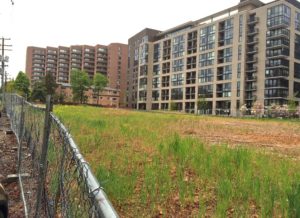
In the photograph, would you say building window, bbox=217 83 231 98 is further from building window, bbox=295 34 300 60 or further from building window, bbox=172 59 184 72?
building window, bbox=172 59 184 72

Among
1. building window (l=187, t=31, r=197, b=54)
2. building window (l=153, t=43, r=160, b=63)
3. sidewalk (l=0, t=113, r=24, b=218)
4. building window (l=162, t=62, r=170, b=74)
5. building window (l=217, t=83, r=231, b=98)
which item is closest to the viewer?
sidewalk (l=0, t=113, r=24, b=218)

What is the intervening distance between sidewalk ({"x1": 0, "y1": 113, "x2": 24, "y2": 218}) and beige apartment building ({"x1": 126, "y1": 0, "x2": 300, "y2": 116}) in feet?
220

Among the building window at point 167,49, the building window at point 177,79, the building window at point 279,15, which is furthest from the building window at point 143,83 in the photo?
the building window at point 279,15

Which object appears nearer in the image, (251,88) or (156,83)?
(251,88)

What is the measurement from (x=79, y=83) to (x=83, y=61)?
59606 mm

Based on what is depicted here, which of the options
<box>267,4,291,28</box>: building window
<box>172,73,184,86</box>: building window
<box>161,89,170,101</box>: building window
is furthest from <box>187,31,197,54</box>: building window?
<box>267,4,291,28</box>: building window

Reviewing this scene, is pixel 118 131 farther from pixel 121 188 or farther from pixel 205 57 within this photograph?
pixel 205 57

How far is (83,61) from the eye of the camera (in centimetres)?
15638

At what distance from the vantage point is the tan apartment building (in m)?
149

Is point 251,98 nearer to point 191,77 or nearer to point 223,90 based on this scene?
point 223,90

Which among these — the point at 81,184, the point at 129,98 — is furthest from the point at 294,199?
the point at 129,98

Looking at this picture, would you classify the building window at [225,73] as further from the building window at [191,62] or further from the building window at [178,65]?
the building window at [178,65]

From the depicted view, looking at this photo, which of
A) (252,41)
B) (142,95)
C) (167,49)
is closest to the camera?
(252,41)

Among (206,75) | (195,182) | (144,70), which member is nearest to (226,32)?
(206,75)
